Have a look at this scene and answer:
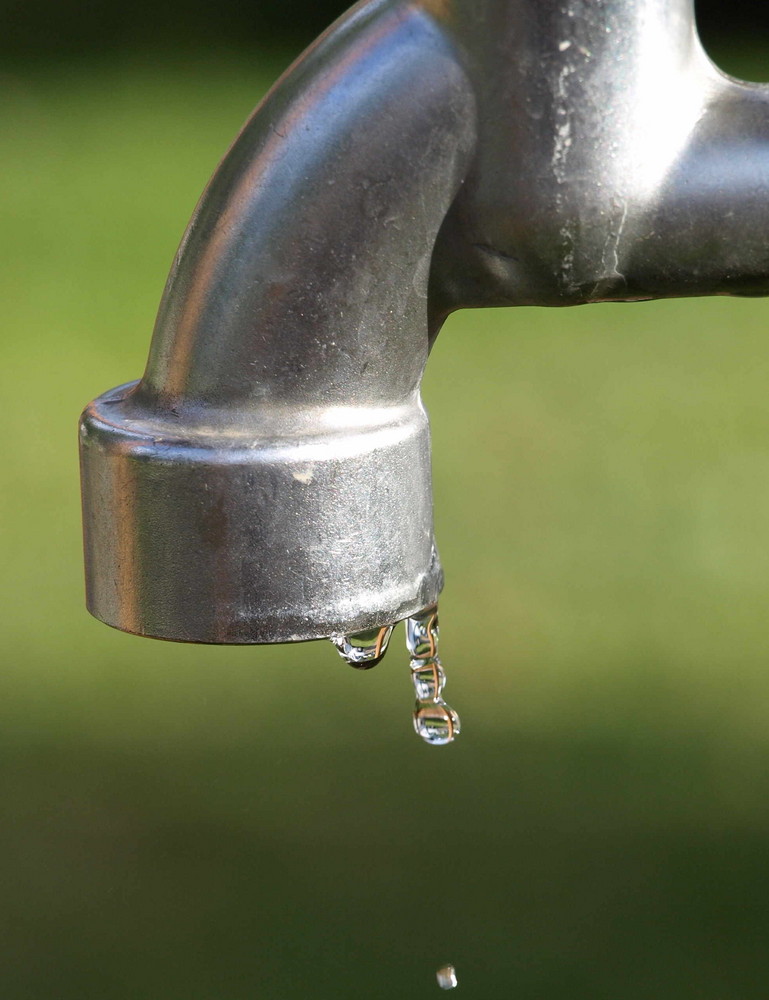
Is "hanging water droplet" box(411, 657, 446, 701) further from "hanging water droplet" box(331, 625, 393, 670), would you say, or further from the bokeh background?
the bokeh background

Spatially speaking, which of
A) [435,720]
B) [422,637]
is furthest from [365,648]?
[435,720]

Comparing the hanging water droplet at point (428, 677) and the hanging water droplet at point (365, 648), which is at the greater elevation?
the hanging water droplet at point (365, 648)

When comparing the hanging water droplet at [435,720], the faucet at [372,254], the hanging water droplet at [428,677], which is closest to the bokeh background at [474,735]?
the hanging water droplet at [435,720]

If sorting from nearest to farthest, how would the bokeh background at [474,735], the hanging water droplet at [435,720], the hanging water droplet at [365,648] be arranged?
the hanging water droplet at [365,648] < the hanging water droplet at [435,720] < the bokeh background at [474,735]

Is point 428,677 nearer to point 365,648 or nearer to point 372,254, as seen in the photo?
point 365,648

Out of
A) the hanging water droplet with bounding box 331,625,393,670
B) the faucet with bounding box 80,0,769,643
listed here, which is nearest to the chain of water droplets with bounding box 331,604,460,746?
the hanging water droplet with bounding box 331,625,393,670

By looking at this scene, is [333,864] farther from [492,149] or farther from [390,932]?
[492,149]

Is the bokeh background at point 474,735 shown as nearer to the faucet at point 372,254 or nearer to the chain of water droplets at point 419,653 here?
the chain of water droplets at point 419,653
